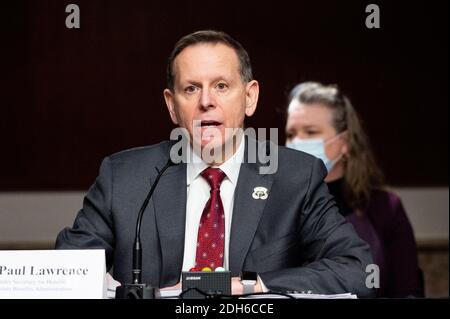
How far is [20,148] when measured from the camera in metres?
3.64

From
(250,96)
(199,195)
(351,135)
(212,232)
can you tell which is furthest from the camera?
Result: (351,135)

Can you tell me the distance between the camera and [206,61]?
2.54 m

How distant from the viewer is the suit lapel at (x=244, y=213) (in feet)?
7.97

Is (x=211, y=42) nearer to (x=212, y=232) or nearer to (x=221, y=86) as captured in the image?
(x=221, y=86)

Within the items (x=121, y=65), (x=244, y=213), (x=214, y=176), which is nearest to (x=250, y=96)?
(x=214, y=176)

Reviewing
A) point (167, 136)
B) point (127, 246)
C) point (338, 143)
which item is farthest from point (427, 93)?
point (127, 246)

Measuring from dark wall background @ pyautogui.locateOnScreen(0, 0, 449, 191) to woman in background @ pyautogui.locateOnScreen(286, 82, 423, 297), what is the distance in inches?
4.4

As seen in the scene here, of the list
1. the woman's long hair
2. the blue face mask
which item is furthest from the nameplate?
the woman's long hair

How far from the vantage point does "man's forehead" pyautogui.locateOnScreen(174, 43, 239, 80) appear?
2.53 metres

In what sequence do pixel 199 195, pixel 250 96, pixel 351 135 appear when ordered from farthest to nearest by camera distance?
1. pixel 351 135
2. pixel 250 96
3. pixel 199 195

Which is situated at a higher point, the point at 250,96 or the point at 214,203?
the point at 250,96

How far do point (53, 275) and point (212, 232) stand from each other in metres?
0.67

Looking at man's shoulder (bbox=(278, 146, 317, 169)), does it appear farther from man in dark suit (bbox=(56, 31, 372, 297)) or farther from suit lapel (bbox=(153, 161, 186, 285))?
suit lapel (bbox=(153, 161, 186, 285))

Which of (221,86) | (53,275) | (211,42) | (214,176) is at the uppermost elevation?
(211,42)
